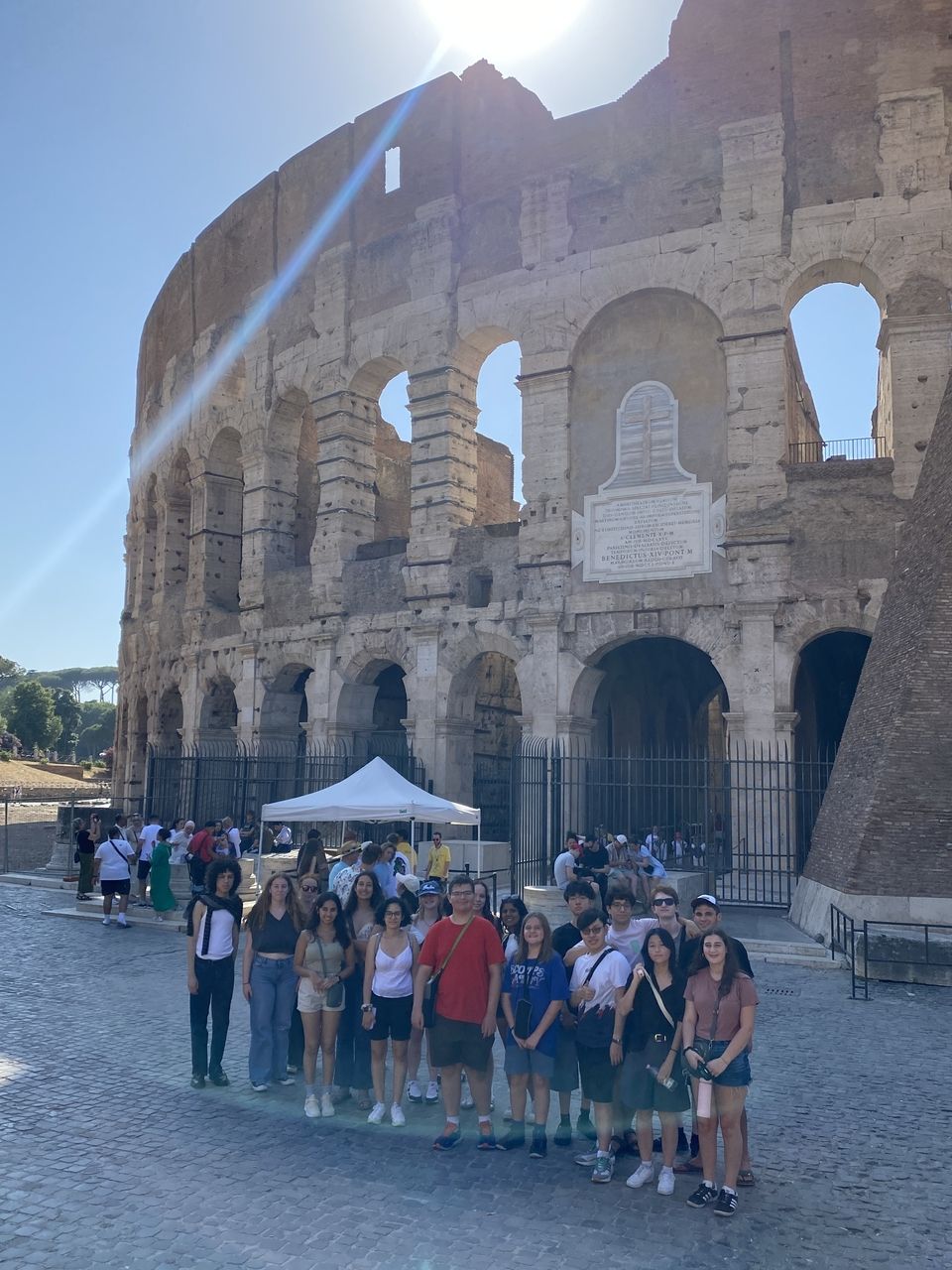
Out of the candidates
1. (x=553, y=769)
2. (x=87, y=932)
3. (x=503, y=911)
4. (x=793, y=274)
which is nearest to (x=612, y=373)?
(x=793, y=274)

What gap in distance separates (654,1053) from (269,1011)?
8.11 ft

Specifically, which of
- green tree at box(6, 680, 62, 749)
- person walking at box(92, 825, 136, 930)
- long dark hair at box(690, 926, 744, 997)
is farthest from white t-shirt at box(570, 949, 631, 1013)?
green tree at box(6, 680, 62, 749)

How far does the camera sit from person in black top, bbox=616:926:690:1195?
4.83 metres

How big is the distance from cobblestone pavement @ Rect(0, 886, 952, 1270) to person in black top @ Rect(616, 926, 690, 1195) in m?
0.19

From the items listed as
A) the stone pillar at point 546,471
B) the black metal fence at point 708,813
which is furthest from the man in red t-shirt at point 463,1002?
the stone pillar at point 546,471

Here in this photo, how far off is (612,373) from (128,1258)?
15998mm

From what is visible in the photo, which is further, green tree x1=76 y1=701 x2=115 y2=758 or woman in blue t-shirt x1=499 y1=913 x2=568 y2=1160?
green tree x1=76 y1=701 x2=115 y2=758

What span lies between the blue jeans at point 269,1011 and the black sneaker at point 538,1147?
175 centimetres

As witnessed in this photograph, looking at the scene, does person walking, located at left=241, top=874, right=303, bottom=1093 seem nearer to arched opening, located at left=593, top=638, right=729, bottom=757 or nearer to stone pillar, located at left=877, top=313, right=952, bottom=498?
arched opening, located at left=593, top=638, right=729, bottom=757

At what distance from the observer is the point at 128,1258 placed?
413cm

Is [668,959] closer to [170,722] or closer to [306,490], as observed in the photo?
[306,490]

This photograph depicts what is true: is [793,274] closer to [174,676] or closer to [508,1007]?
[508,1007]

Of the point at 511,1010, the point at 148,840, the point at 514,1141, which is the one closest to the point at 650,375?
the point at 148,840

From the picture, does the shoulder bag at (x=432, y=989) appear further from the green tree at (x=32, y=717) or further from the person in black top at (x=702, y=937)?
the green tree at (x=32, y=717)
